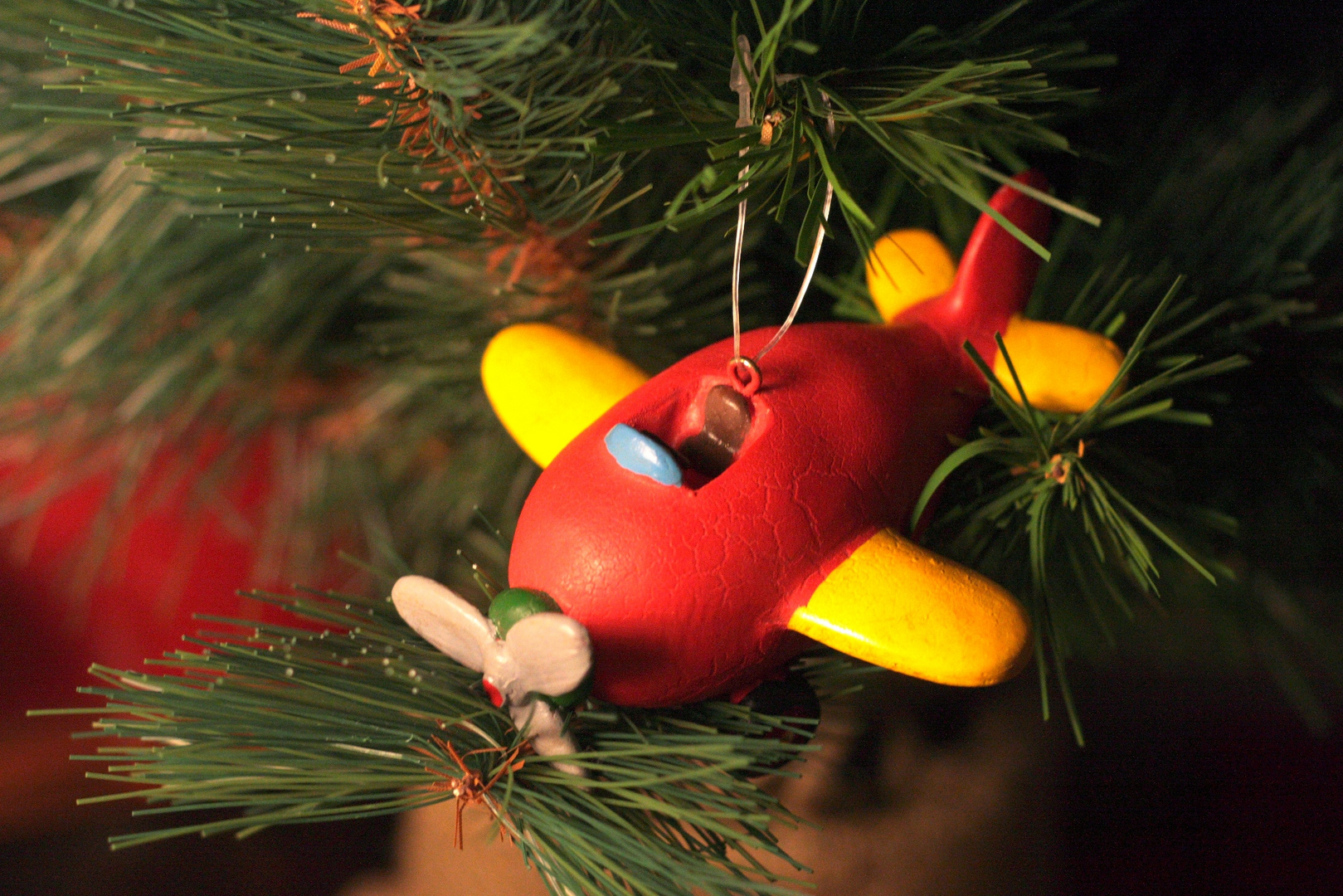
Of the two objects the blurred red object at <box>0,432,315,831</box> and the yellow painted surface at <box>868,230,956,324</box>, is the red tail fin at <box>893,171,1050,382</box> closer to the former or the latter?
the yellow painted surface at <box>868,230,956,324</box>

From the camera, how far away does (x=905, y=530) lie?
0.32 metres

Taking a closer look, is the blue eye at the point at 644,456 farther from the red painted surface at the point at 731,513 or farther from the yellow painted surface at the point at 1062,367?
the yellow painted surface at the point at 1062,367

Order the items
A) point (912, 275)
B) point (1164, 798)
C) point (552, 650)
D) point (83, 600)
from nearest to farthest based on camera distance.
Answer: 1. point (552, 650)
2. point (912, 275)
3. point (1164, 798)
4. point (83, 600)

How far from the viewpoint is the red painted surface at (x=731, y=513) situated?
0.27m

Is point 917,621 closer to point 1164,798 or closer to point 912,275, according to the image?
point 912,275

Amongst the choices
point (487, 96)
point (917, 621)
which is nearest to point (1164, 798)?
point (917, 621)

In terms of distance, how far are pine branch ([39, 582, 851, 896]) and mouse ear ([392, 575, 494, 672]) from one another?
0.6 inches

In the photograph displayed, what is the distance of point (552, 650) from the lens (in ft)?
0.84

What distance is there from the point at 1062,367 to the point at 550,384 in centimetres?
18

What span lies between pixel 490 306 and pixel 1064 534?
253mm

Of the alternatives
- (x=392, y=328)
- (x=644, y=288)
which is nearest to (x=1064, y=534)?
(x=644, y=288)

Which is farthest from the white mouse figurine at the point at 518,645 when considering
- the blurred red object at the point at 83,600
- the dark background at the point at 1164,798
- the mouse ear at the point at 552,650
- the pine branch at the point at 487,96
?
the blurred red object at the point at 83,600

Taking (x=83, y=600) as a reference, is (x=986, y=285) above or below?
below

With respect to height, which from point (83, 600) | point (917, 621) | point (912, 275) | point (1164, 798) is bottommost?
point (1164, 798)
